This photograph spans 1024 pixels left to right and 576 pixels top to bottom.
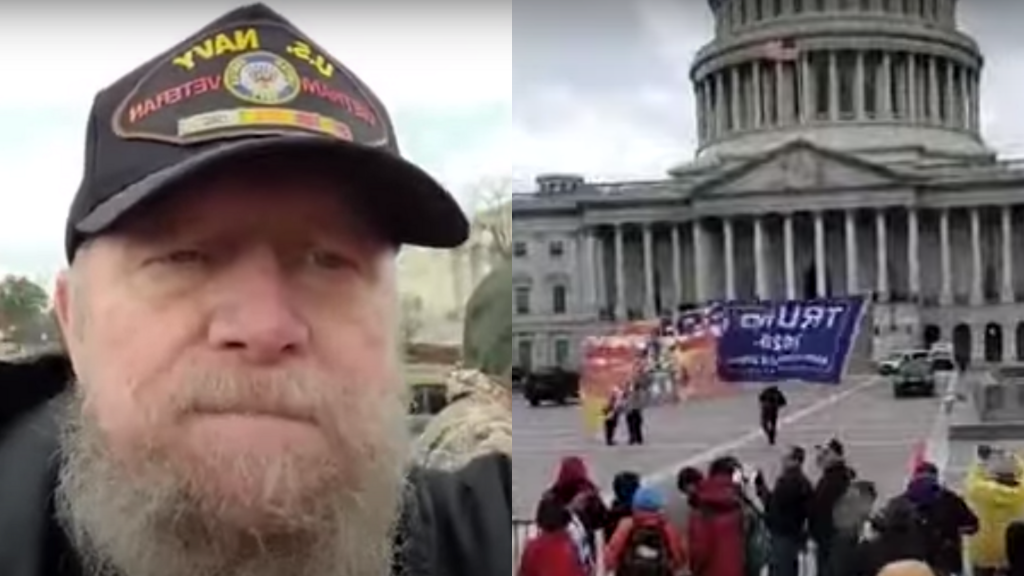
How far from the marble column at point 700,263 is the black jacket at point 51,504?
1.46m

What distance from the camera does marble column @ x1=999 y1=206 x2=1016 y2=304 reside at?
204 cm

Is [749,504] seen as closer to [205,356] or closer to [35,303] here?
[35,303]

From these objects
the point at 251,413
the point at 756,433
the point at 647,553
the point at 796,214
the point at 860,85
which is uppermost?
the point at 860,85

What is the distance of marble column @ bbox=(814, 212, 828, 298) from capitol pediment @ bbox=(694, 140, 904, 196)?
2.9 inches

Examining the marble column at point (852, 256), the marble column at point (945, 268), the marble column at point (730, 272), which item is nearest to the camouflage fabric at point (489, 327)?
the marble column at point (730, 272)

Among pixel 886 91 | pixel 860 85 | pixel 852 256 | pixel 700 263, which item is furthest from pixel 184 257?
pixel 886 91

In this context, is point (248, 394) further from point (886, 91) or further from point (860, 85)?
point (886, 91)

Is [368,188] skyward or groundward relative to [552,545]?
skyward

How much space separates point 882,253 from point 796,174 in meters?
0.46

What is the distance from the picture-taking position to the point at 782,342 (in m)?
1.82

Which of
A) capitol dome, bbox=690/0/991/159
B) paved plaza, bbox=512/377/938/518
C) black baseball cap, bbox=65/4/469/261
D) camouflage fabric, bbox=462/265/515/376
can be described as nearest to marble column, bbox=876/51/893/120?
capitol dome, bbox=690/0/991/159

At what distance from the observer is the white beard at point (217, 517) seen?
423 millimetres

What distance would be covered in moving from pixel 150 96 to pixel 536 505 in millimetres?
1137

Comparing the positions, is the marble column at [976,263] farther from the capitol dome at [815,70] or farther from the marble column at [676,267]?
the marble column at [676,267]
